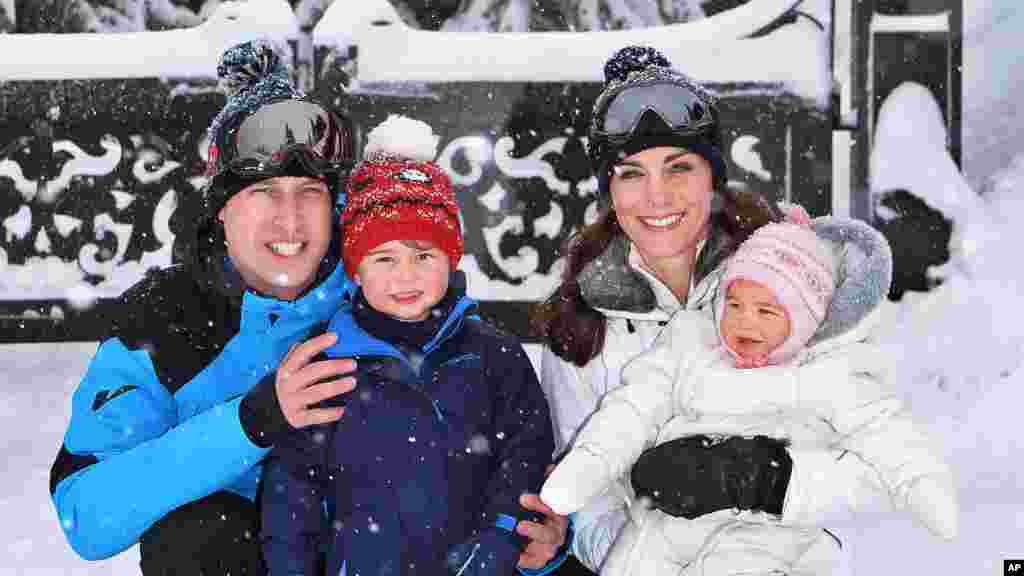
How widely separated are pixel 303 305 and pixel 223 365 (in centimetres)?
25

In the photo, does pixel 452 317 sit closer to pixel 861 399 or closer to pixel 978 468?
pixel 861 399

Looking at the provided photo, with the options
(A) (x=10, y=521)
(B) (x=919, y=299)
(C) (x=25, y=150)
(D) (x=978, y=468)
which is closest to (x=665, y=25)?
(B) (x=919, y=299)

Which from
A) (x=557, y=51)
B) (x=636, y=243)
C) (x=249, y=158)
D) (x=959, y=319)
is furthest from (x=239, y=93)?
(x=959, y=319)

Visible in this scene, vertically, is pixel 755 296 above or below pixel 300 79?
below

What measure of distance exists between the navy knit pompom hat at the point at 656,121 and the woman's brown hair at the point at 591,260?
0.10 metres

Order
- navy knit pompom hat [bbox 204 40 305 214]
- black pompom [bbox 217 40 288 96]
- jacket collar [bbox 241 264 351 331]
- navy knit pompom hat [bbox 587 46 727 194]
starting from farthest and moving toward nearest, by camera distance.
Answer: black pompom [bbox 217 40 288 96], navy knit pompom hat [bbox 587 46 727 194], navy knit pompom hat [bbox 204 40 305 214], jacket collar [bbox 241 264 351 331]

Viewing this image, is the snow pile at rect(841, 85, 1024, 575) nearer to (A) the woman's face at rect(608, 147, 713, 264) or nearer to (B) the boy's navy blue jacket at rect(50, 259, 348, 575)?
(A) the woman's face at rect(608, 147, 713, 264)

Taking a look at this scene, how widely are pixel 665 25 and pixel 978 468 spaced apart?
138 inches

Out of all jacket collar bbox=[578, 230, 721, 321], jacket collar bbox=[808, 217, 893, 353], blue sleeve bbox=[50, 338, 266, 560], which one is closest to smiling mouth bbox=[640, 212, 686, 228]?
jacket collar bbox=[578, 230, 721, 321]

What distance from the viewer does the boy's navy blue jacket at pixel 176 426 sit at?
2.41m

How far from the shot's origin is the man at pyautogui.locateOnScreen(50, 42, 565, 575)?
95.1 inches

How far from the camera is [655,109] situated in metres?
2.88

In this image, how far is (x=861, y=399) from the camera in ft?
8.04

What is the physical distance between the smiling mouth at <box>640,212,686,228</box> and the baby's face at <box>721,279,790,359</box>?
11.0 inches
